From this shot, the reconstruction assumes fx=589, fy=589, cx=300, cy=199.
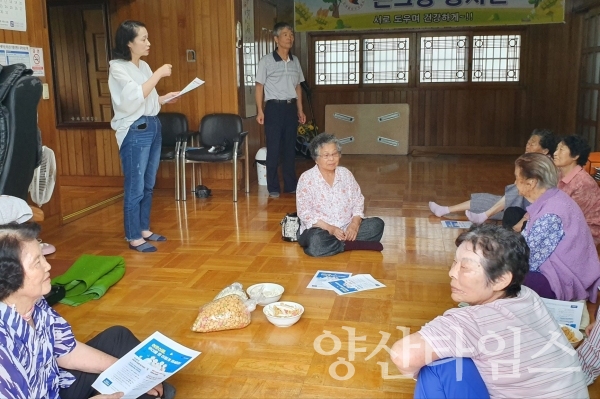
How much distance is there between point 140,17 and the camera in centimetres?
614

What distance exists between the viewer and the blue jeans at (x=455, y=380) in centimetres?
161

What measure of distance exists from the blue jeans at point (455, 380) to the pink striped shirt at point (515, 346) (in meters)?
0.04

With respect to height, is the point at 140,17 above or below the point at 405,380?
above

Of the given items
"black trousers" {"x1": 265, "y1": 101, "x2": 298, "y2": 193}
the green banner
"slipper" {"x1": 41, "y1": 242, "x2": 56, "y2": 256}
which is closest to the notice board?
the green banner

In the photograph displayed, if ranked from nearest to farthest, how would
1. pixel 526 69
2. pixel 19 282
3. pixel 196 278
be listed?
pixel 19 282, pixel 196 278, pixel 526 69

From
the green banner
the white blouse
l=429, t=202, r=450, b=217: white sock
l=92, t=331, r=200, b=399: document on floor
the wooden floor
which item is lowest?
the wooden floor

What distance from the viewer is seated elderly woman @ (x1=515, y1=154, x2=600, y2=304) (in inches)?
107

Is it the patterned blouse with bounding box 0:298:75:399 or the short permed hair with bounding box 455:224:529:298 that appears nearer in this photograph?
the patterned blouse with bounding box 0:298:75:399

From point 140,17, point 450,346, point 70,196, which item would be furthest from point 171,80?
point 450,346

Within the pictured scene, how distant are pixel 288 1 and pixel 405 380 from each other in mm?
7301

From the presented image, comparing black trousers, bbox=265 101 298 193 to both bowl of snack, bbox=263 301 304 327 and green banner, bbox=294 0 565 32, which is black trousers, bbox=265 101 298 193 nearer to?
green banner, bbox=294 0 565 32

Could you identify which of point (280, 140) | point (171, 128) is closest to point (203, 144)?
point (171, 128)

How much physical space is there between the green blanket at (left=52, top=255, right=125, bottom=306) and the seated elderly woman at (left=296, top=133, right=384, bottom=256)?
122 cm

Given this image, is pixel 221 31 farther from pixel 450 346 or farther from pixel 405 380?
pixel 450 346
